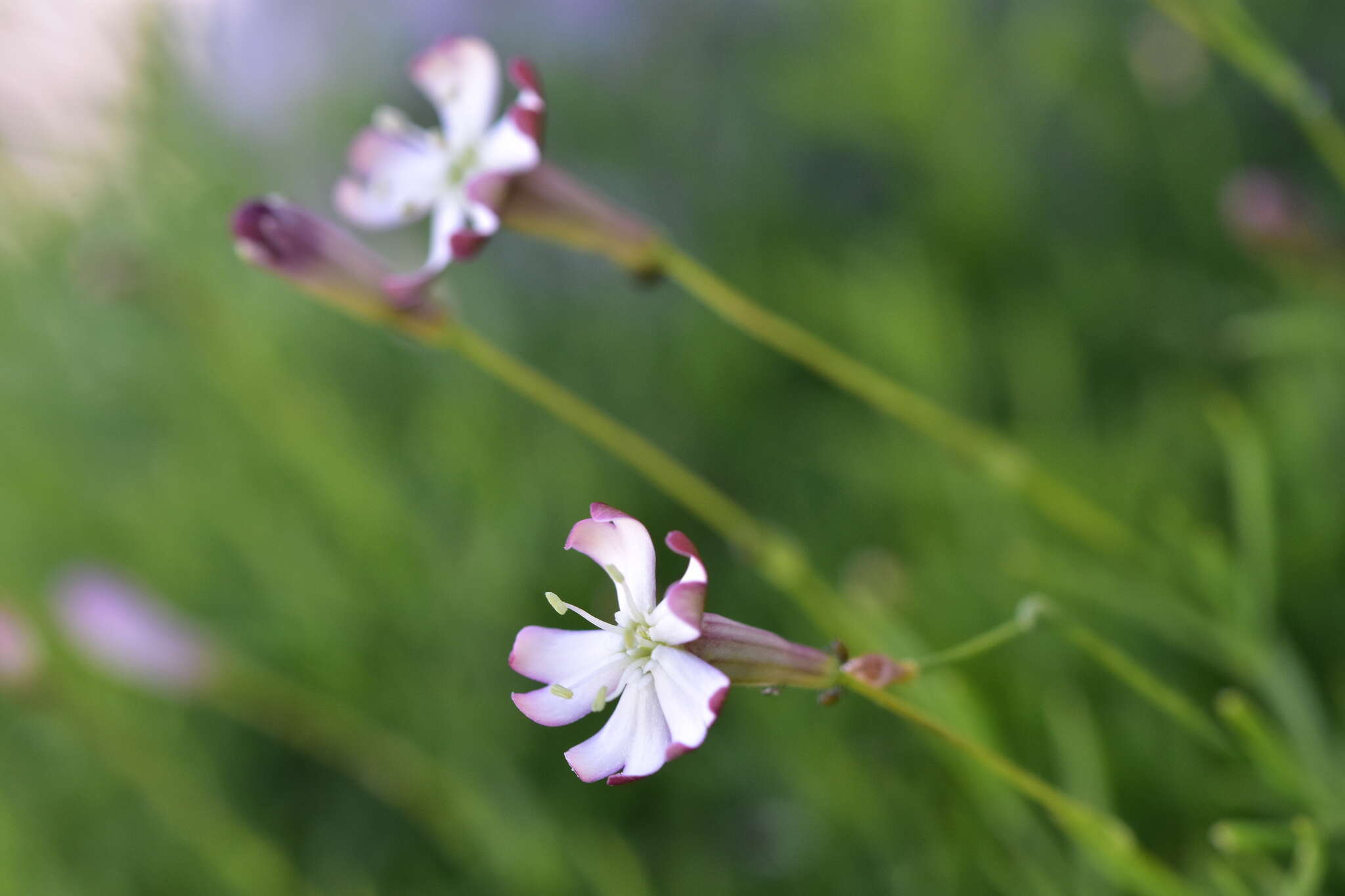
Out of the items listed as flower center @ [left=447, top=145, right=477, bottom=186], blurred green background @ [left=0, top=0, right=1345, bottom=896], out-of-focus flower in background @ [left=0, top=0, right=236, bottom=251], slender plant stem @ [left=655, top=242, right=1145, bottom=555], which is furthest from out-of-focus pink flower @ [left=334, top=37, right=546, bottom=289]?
out-of-focus flower in background @ [left=0, top=0, right=236, bottom=251]

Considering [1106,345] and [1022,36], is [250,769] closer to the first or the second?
[1106,345]

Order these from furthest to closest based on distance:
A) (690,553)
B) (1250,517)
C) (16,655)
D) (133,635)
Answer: (133,635), (16,655), (1250,517), (690,553)

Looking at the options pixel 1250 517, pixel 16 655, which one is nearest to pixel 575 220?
pixel 1250 517

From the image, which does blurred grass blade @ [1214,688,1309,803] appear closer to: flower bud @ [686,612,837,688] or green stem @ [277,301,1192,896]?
green stem @ [277,301,1192,896]

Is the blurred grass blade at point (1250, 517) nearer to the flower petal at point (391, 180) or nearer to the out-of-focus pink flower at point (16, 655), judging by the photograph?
the flower petal at point (391, 180)

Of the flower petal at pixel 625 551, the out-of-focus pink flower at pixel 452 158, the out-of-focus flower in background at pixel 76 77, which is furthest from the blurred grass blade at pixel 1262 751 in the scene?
the out-of-focus flower in background at pixel 76 77

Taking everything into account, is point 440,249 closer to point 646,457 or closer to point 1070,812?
point 646,457
